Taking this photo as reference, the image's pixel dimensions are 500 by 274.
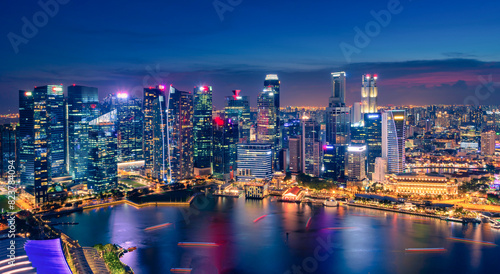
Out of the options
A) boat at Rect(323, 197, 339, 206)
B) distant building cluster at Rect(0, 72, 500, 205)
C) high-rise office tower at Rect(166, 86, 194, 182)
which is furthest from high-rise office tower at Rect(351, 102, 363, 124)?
boat at Rect(323, 197, 339, 206)

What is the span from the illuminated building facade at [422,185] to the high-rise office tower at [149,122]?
1078cm

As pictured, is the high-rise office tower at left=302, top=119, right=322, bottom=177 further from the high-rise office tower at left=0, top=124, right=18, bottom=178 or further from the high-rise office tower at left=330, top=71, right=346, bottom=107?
the high-rise office tower at left=0, top=124, right=18, bottom=178

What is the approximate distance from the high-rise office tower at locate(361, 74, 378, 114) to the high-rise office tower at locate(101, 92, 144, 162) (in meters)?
12.3

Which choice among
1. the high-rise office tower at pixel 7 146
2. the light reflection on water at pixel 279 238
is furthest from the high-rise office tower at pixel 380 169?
the high-rise office tower at pixel 7 146

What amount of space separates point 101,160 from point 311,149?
10160 millimetres

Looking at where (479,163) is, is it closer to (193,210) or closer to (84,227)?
(193,210)

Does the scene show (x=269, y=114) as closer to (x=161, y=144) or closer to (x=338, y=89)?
(x=338, y=89)

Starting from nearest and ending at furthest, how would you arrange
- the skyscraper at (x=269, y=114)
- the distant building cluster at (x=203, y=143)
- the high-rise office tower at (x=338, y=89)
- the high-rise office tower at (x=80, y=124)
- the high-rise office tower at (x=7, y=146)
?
the distant building cluster at (x=203, y=143), the high-rise office tower at (x=80, y=124), the high-rise office tower at (x=7, y=146), the high-rise office tower at (x=338, y=89), the skyscraper at (x=269, y=114)

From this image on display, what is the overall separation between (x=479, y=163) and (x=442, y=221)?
37.8 feet

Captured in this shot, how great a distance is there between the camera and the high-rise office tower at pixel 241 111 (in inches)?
988

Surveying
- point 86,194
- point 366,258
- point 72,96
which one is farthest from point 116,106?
point 366,258

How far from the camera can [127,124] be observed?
23594mm

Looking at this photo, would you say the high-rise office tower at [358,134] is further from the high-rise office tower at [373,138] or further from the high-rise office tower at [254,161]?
the high-rise office tower at [254,161]

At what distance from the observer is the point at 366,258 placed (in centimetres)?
891
